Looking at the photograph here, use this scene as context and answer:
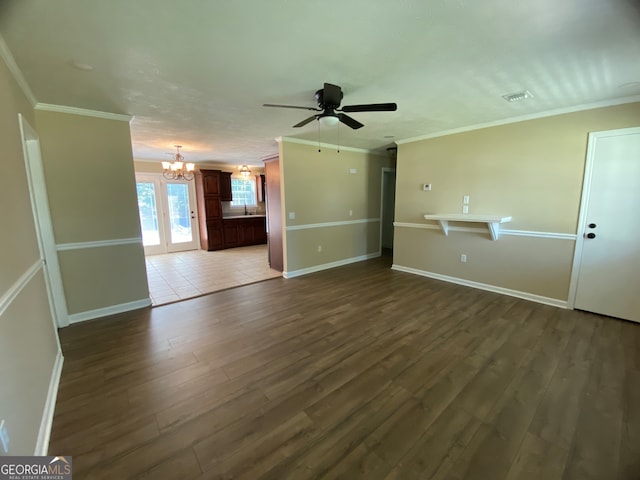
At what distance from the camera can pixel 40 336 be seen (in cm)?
194

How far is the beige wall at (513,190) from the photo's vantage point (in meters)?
3.32

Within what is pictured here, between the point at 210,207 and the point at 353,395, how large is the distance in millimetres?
6772

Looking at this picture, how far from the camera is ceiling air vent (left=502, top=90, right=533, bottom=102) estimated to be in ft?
9.11

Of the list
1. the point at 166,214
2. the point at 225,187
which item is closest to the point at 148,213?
the point at 166,214

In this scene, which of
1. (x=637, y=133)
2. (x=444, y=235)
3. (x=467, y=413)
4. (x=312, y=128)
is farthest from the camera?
(x=444, y=235)

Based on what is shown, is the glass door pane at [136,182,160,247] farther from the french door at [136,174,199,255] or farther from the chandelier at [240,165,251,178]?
the chandelier at [240,165,251,178]

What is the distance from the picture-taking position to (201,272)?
5.43 m

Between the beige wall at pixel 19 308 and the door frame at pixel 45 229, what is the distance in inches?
29.5

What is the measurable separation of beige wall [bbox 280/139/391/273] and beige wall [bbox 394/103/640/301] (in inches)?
49.7

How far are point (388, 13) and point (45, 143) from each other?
3.80m

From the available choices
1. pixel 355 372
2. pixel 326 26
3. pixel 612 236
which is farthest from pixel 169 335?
pixel 612 236

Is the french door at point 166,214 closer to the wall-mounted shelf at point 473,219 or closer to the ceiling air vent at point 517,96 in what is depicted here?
the wall-mounted shelf at point 473,219

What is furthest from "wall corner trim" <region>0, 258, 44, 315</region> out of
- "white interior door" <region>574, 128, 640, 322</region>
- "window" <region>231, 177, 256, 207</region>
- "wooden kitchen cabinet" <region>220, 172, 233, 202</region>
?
"window" <region>231, 177, 256, 207</region>

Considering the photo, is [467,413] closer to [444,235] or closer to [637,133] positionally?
[444,235]
